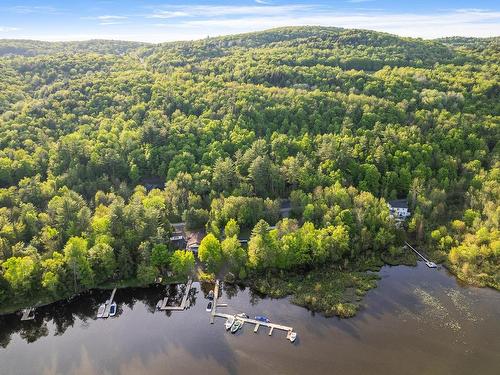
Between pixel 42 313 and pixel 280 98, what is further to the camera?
pixel 280 98

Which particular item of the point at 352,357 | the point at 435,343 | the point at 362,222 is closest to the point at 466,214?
the point at 362,222

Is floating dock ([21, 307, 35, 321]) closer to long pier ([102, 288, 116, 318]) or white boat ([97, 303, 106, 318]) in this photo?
white boat ([97, 303, 106, 318])

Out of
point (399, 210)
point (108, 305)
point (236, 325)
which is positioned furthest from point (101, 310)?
point (399, 210)

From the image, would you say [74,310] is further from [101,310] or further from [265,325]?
[265,325]

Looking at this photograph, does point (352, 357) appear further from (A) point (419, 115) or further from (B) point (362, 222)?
(A) point (419, 115)

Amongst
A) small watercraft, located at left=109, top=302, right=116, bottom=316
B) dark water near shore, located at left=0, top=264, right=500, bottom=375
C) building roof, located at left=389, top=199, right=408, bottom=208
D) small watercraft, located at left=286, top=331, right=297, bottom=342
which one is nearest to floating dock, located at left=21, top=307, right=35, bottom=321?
dark water near shore, located at left=0, top=264, right=500, bottom=375

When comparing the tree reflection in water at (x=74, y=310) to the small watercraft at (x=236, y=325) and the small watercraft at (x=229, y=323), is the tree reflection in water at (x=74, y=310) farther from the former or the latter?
the small watercraft at (x=236, y=325)
